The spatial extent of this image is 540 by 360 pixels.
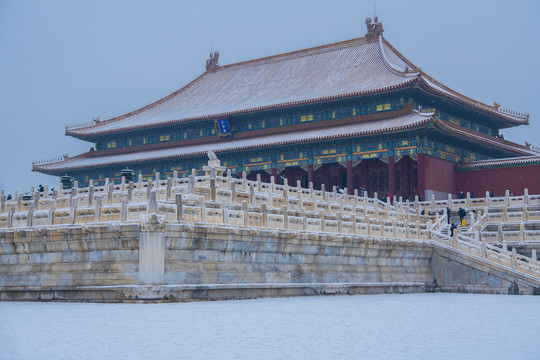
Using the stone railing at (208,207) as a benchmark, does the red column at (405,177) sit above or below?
above

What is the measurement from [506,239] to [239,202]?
11824 millimetres

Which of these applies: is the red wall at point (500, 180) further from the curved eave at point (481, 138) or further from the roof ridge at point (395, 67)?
the roof ridge at point (395, 67)

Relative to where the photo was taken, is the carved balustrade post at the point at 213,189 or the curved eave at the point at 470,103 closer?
the carved balustrade post at the point at 213,189

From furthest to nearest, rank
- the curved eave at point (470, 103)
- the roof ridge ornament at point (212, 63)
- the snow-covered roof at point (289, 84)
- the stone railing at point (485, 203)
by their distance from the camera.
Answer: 1. the roof ridge ornament at point (212, 63)
2. the snow-covered roof at point (289, 84)
3. the curved eave at point (470, 103)
4. the stone railing at point (485, 203)

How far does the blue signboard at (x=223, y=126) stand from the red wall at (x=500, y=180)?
52.0 ft

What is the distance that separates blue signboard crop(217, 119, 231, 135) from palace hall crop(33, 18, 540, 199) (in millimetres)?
161

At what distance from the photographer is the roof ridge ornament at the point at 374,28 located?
5325 cm

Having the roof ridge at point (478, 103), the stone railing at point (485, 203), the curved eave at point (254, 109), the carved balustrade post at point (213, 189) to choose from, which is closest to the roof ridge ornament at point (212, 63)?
the curved eave at point (254, 109)

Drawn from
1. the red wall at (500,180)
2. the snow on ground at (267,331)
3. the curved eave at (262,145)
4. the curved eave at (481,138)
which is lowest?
the snow on ground at (267,331)

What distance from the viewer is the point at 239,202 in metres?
27.0

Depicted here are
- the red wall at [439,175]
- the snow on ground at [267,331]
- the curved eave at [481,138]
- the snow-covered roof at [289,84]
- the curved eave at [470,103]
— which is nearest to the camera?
the snow on ground at [267,331]

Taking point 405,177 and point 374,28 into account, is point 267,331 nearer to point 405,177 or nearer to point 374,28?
point 405,177

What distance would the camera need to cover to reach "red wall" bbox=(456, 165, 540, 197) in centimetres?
4312

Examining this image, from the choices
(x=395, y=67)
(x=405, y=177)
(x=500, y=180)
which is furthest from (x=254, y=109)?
(x=500, y=180)
